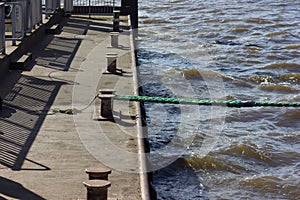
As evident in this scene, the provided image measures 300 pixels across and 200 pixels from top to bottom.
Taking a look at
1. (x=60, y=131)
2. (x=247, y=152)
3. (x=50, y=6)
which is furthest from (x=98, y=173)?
(x=50, y=6)

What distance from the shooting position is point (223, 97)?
18.2 metres

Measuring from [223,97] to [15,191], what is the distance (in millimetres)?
10465

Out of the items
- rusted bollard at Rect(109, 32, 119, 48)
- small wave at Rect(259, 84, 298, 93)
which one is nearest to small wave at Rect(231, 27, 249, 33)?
small wave at Rect(259, 84, 298, 93)

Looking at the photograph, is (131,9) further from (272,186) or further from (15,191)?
(15,191)

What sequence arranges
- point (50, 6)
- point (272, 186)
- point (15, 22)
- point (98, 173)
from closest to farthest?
point (98, 173) → point (272, 186) → point (15, 22) → point (50, 6)

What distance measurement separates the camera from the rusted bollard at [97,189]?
7191 millimetres

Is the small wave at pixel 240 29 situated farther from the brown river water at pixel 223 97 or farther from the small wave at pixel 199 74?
the small wave at pixel 199 74

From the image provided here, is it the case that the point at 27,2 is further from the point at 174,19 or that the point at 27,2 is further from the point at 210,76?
the point at 174,19

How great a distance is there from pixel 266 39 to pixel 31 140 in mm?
19762

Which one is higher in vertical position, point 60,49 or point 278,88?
point 60,49

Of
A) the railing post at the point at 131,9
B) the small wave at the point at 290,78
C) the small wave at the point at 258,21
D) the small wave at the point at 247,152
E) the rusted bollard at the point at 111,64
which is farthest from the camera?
the small wave at the point at 258,21

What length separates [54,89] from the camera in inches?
535

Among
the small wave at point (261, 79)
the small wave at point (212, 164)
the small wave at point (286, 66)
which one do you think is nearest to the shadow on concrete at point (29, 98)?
the small wave at point (212, 164)

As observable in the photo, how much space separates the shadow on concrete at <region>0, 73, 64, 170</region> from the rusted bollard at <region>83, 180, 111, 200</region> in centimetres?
200
